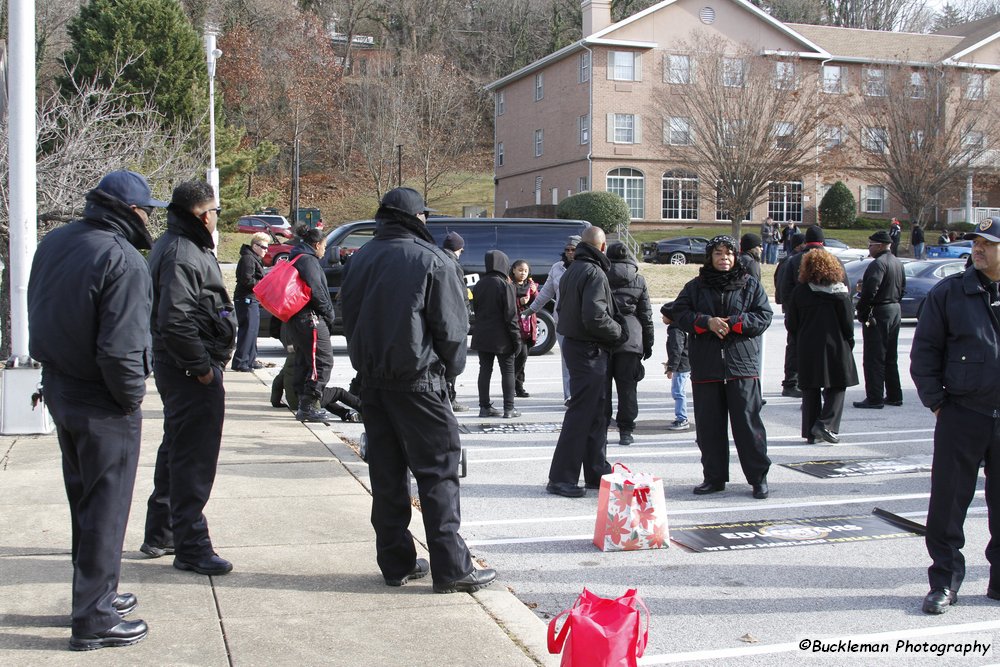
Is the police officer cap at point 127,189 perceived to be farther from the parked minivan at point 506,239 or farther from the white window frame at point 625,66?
the white window frame at point 625,66

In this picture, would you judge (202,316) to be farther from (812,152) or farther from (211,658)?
(812,152)

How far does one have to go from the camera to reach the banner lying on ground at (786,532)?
6254 mm

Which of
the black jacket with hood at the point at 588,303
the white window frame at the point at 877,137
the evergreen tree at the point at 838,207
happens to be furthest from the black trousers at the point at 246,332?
the evergreen tree at the point at 838,207

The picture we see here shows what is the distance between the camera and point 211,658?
13.9 feet

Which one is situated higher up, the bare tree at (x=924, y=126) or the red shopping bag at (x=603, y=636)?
the bare tree at (x=924, y=126)

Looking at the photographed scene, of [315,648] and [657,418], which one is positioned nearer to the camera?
[315,648]

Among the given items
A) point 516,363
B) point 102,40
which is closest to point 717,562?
point 516,363

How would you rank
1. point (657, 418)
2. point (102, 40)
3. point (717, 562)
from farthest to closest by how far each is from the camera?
point (102, 40)
point (657, 418)
point (717, 562)

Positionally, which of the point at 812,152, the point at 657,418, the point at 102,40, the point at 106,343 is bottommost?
the point at 657,418

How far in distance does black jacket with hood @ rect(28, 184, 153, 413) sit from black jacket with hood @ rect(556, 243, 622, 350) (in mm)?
3681

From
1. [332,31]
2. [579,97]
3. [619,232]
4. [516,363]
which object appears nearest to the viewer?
[516,363]

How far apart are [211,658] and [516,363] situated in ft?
27.5

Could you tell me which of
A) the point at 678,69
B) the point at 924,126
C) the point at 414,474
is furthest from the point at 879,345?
the point at 924,126

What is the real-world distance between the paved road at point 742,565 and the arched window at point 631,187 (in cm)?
3824
